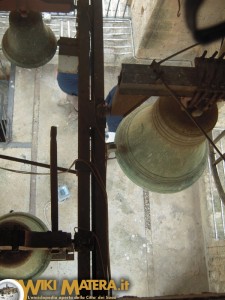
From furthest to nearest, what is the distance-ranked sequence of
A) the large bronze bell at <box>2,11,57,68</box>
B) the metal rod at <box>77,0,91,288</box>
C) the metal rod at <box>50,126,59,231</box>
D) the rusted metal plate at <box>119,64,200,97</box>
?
1. the large bronze bell at <box>2,11,57,68</box>
2. the metal rod at <box>50,126,59,231</box>
3. the metal rod at <box>77,0,91,288</box>
4. the rusted metal plate at <box>119,64,200,97</box>

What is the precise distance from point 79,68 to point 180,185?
100 cm

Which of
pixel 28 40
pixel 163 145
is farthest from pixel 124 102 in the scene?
pixel 28 40

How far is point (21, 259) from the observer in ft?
6.29

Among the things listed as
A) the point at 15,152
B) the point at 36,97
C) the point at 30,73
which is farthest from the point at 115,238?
the point at 30,73

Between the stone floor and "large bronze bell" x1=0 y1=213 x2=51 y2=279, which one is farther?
the stone floor

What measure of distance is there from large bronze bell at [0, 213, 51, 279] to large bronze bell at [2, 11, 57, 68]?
1.42 m

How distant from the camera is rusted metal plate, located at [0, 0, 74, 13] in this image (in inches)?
97.9

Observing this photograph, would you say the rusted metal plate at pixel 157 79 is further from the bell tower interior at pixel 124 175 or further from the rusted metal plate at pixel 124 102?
the bell tower interior at pixel 124 175

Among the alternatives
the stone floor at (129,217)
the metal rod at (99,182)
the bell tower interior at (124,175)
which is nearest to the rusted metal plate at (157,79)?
the metal rod at (99,182)

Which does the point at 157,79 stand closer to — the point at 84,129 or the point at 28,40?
the point at 84,129

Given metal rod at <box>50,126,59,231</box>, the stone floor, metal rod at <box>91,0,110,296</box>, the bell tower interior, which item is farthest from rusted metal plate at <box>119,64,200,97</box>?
the stone floor

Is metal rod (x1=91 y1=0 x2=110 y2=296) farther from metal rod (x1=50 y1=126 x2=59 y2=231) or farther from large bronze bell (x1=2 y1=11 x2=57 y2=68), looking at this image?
large bronze bell (x1=2 y1=11 x2=57 y2=68)

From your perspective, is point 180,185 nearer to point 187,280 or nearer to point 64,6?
point 64,6

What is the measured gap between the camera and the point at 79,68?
231 cm
